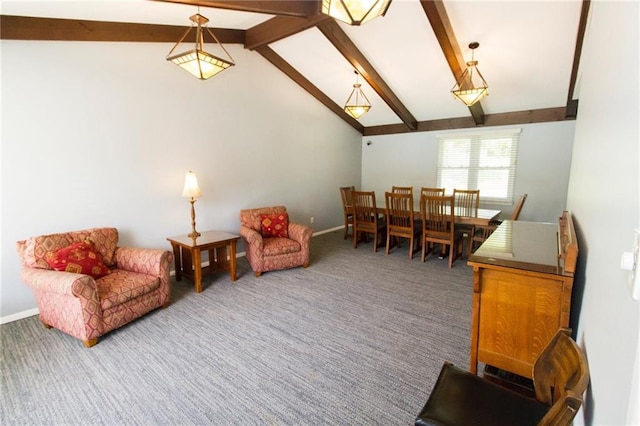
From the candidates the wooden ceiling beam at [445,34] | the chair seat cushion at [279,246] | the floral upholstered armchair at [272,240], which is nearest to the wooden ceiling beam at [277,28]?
the wooden ceiling beam at [445,34]

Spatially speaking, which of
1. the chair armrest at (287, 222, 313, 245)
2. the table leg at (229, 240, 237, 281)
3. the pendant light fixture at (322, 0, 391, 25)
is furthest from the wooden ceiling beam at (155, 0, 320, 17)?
the chair armrest at (287, 222, 313, 245)

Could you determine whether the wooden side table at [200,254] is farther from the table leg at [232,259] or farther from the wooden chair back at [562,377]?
the wooden chair back at [562,377]

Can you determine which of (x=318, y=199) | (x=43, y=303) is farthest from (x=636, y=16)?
(x=318, y=199)

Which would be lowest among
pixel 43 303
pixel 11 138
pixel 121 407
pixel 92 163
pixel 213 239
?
pixel 121 407

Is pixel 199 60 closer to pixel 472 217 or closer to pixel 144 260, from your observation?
pixel 144 260

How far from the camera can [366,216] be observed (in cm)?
526

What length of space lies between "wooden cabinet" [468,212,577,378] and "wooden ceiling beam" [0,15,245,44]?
3.97 meters

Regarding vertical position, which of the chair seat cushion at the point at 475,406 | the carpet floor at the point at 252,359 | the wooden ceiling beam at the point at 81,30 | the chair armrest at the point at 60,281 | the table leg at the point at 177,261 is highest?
the wooden ceiling beam at the point at 81,30

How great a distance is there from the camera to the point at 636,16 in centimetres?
88

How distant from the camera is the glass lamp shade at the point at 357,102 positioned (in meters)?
4.83

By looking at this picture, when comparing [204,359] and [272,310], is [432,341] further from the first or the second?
[204,359]

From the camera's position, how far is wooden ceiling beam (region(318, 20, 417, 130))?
3.85 metres

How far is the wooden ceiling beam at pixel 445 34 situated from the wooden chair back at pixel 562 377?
3.19 meters

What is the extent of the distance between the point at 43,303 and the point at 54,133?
161 centimetres
